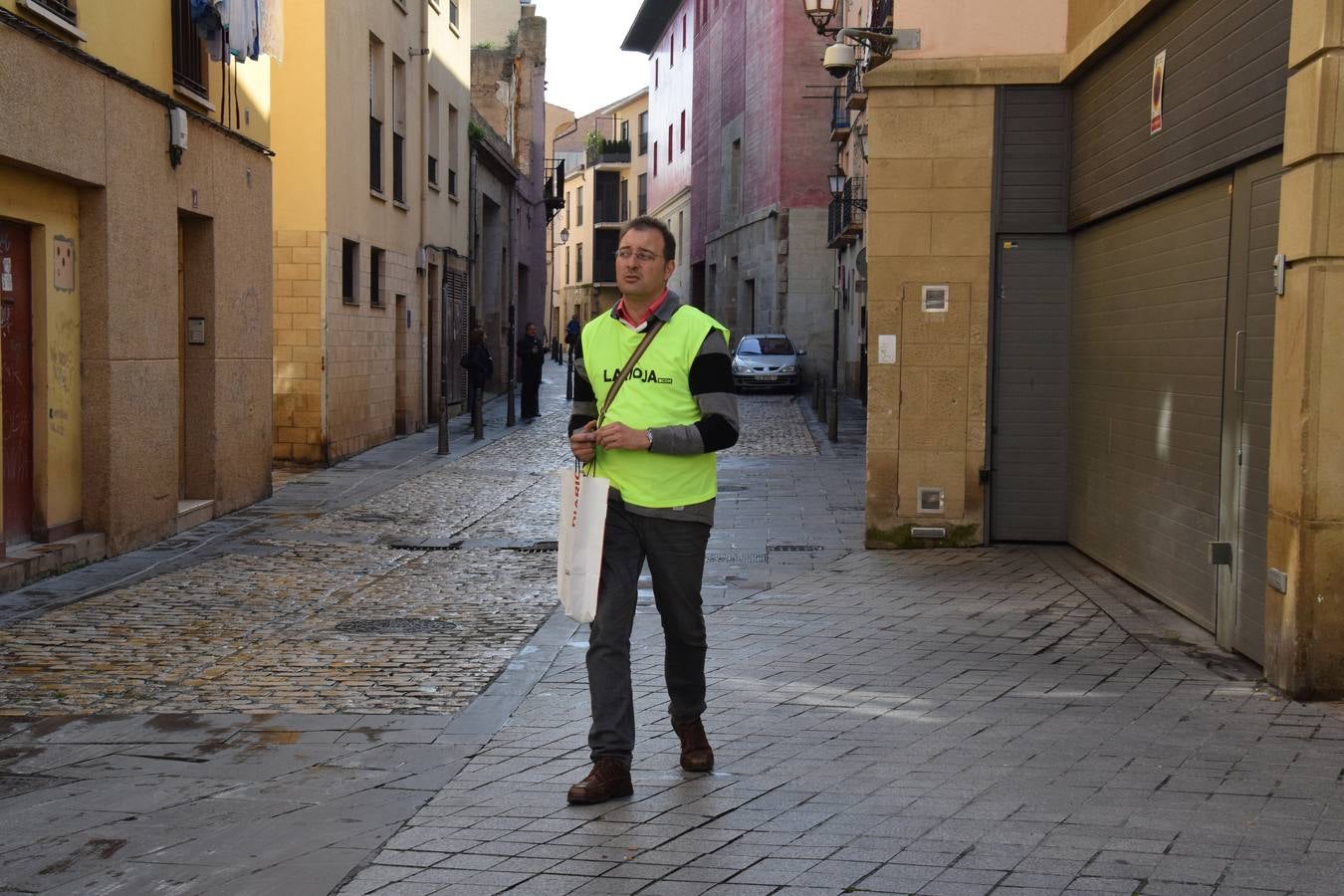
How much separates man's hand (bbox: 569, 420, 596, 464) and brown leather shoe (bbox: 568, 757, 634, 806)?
0.99 metres

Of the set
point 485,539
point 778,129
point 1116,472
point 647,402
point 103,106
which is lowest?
point 485,539

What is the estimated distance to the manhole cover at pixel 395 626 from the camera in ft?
27.4

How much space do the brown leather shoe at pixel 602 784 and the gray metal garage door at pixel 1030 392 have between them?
708 centimetres

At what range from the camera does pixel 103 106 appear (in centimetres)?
1084

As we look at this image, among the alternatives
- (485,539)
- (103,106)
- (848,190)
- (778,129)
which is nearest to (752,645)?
(485,539)

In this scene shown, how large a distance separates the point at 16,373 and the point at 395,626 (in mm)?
3618

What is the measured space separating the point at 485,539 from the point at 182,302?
11.9 ft

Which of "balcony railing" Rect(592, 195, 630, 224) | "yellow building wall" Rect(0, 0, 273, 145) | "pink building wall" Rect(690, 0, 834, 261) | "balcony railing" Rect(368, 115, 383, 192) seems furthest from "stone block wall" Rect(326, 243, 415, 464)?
"balcony railing" Rect(592, 195, 630, 224)

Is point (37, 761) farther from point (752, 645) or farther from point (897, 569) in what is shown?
point (897, 569)

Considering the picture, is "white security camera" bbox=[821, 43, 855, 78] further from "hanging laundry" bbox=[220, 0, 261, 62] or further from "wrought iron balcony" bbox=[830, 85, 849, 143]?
"wrought iron balcony" bbox=[830, 85, 849, 143]

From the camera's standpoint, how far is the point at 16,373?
10.2 metres

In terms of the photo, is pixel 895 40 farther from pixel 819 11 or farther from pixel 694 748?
pixel 694 748

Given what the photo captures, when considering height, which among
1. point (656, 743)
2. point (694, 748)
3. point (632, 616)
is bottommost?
point (656, 743)

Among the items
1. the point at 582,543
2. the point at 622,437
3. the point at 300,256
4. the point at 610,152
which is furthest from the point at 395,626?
the point at 610,152
